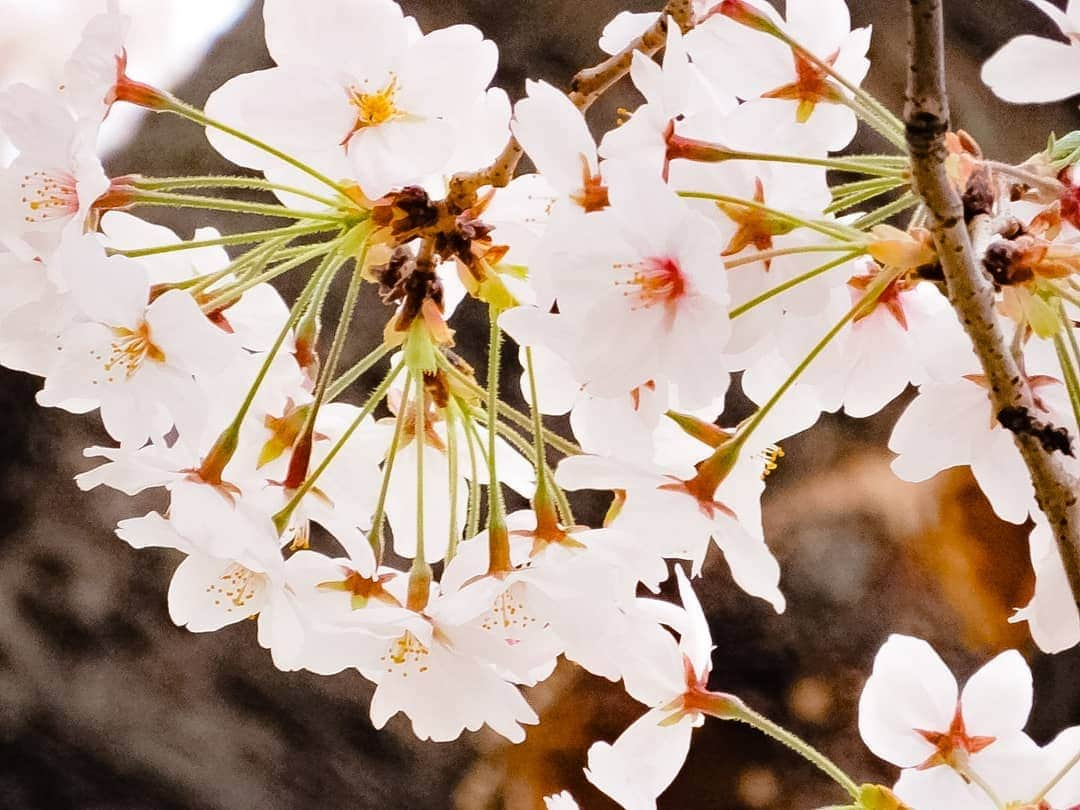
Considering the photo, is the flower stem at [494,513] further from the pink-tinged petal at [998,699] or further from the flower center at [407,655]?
the pink-tinged petal at [998,699]

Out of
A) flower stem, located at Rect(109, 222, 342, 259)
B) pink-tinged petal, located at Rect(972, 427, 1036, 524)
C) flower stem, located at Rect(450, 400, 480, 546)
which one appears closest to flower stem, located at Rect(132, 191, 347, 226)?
flower stem, located at Rect(109, 222, 342, 259)

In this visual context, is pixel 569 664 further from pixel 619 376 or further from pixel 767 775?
pixel 619 376

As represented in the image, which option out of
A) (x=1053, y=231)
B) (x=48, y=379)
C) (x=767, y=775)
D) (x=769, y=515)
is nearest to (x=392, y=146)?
(x=48, y=379)

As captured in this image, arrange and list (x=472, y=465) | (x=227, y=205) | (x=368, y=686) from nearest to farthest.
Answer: (x=227, y=205) < (x=472, y=465) < (x=368, y=686)

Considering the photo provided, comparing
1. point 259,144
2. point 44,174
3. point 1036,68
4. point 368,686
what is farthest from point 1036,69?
point 368,686

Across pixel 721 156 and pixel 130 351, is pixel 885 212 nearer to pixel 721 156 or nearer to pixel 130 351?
pixel 721 156
